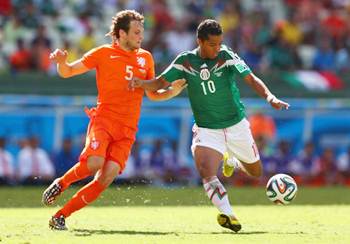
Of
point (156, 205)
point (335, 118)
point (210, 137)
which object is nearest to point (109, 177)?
point (210, 137)

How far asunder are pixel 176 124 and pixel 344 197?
19.2ft

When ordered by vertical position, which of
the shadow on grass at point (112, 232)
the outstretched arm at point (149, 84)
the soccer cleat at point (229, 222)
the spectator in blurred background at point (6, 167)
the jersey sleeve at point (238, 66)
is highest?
the jersey sleeve at point (238, 66)

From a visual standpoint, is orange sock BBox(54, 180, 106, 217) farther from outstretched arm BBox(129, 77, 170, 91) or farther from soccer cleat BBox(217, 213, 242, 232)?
soccer cleat BBox(217, 213, 242, 232)

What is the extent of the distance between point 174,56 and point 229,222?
14.1 metres

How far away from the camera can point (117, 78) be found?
1230 centimetres

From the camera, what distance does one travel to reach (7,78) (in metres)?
22.9

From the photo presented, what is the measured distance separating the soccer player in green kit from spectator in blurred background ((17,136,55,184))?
33.7 feet

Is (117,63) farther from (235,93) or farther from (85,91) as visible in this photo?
(85,91)

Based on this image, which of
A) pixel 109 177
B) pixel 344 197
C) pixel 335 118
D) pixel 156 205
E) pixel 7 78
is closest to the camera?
pixel 109 177

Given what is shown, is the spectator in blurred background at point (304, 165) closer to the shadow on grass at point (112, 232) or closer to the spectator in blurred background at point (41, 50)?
the spectator in blurred background at point (41, 50)

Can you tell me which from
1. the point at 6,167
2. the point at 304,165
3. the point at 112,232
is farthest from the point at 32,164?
the point at 112,232

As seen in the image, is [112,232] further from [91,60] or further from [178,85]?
[91,60]

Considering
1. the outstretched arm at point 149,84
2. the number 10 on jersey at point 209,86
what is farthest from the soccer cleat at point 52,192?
the number 10 on jersey at point 209,86

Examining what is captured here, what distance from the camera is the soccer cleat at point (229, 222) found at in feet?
37.6
